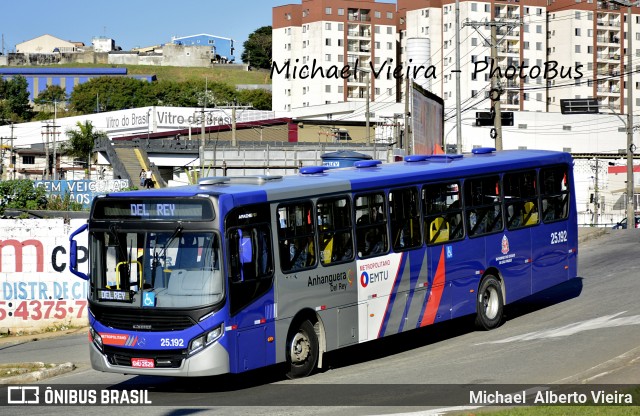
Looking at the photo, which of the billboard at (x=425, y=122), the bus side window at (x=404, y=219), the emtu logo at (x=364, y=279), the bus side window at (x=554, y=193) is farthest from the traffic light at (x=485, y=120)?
the emtu logo at (x=364, y=279)

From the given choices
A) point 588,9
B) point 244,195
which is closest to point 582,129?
point 588,9

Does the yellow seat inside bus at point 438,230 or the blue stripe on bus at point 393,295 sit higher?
the yellow seat inside bus at point 438,230

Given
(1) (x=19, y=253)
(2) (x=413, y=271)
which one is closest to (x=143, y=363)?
(2) (x=413, y=271)

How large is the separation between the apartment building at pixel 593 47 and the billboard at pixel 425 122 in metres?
78.8

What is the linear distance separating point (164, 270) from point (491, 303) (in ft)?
25.6

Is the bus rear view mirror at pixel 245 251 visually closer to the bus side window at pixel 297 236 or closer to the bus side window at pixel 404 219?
the bus side window at pixel 297 236

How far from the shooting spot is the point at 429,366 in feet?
49.9

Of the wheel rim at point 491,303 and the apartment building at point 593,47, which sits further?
the apartment building at point 593,47

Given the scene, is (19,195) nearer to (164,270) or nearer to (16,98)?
(164,270)

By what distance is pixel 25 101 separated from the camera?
172875 mm

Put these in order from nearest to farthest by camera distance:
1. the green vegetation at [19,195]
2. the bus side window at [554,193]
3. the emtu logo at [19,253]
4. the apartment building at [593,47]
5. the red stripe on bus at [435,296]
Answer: the red stripe on bus at [435,296]
the bus side window at [554,193]
the emtu logo at [19,253]
the green vegetation at [19,195]
the apartment building at [593,47]

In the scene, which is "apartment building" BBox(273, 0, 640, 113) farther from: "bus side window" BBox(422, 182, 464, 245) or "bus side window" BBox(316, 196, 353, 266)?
"bus side window" BBox(316, 196, 353, 266)

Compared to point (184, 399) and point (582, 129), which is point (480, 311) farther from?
point (582, 129)

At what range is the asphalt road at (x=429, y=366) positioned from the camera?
41.5 ft
